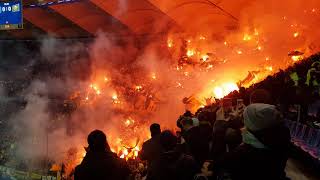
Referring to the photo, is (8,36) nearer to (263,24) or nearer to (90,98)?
(90,98)

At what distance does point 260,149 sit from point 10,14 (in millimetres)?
9067

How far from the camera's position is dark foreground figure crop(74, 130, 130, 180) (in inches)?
147

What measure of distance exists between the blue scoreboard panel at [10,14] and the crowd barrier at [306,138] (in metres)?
7.44

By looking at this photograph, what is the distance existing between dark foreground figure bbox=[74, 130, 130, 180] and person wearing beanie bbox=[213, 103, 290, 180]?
1409 mm

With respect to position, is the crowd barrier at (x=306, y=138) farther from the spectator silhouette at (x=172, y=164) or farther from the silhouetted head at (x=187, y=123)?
the spectator silhouette at (x=172, y=164)

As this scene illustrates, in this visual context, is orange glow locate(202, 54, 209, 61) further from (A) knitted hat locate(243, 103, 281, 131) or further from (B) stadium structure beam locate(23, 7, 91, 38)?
(A) knitted hat locate(243, 103, 281, 131)

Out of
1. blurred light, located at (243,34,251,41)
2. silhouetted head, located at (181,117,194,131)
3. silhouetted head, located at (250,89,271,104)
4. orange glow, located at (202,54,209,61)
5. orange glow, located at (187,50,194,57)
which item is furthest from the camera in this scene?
orange glow, located at (187,50,194,57)

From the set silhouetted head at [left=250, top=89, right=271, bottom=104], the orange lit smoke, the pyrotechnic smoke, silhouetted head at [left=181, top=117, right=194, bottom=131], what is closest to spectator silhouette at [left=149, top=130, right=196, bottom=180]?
silhouetted head at [left=250, top=89, right=271, bottom=104]

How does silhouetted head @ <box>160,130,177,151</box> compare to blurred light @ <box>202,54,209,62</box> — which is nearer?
silhouetted head @ <box>160,130,177,151</box>

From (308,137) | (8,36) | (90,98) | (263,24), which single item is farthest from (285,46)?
(8,36)

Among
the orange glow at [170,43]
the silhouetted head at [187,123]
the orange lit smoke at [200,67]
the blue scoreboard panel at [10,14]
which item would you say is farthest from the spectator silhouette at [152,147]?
the orange glow at [170,43]

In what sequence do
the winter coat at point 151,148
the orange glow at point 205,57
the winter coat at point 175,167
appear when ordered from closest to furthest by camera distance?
the winter coat at point 175,167, the winter coat at point 151,148, the orange glow at point 205,57

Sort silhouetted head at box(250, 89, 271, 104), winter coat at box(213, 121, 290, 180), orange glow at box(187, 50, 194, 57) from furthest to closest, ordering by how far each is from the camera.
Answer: orange glow at box(187, 50, 194, 57), silhouetted head at box(250, 89, 271, 104), winter coat at box(213, 121, 290, 180)

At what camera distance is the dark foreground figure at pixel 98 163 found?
3744mm
